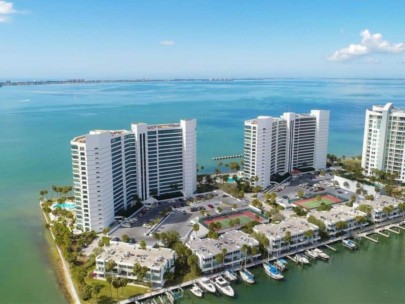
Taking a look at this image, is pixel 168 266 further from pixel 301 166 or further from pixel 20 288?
pixel 301 166

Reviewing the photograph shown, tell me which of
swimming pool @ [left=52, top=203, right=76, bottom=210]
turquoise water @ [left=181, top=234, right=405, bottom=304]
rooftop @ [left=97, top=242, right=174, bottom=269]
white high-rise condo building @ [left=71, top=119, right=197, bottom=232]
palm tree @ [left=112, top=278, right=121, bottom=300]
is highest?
white high-rise condo building @ [left=71, top=119, right=197, bottom=232]

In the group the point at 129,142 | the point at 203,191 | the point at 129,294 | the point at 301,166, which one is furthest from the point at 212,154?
the point at 129,294

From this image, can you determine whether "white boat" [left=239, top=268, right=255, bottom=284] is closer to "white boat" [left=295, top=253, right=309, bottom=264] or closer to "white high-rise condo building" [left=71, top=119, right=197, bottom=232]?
"white boat" [left=295, top=253, right=309, bottom=264]

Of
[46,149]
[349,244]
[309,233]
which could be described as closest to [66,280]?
[309,233]

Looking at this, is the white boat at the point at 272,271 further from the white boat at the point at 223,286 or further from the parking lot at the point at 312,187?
the parking lot at the point at 312,187

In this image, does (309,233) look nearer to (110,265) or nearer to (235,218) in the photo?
(235,218)

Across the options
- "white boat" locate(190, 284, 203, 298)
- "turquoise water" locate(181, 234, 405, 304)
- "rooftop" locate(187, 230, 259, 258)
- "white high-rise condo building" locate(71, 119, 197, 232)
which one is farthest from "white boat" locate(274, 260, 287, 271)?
"white high-rise condo building" locate(71, 119, 197, 232)
